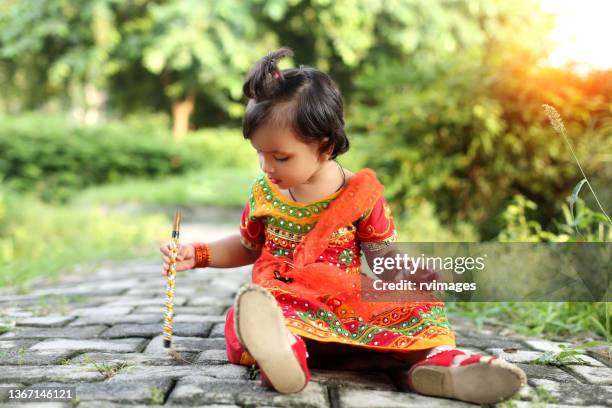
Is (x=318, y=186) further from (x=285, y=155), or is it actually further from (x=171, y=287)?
(x=171, y=287)

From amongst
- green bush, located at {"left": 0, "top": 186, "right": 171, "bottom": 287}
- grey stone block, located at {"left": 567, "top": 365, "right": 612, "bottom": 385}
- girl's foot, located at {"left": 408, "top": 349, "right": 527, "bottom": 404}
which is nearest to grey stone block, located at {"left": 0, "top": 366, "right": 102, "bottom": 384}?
girl's foot, located at {"left": 408, "top": 349, "right": 527, "bottom": 404}

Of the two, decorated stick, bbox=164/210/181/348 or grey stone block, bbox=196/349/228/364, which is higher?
decorated stick, bbox=164/210/181/348

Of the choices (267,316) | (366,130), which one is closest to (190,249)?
(267,316)

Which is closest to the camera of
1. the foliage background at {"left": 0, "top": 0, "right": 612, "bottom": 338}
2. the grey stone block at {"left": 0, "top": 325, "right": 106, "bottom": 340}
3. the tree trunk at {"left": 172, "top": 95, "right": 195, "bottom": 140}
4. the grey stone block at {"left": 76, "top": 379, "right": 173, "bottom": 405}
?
the grey stone block at {"left": 76, "top": 379, "right": 173, "bottom": 405}

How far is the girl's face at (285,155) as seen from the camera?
1870 mm

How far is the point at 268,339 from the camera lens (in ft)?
5.15

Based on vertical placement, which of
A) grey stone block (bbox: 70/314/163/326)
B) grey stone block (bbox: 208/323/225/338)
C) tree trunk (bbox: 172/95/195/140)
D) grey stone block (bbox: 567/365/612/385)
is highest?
tree trunk (bbox: 172/95/195/140)

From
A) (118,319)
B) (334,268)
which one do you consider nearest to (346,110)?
(118,319)

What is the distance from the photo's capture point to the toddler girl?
158 cm

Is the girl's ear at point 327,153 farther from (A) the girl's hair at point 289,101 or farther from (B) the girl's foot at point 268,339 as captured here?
(B) the girl's foot at point 268,339

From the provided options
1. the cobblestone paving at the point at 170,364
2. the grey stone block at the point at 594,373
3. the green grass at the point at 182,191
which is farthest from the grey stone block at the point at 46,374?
the green grass at the point at 182,191

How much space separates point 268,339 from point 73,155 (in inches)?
422

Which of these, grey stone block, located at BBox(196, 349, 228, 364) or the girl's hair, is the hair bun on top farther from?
grey stone block, located at BBox(196, 349, 228, 364)

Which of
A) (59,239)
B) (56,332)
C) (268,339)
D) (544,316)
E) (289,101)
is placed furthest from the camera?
(59,239)
